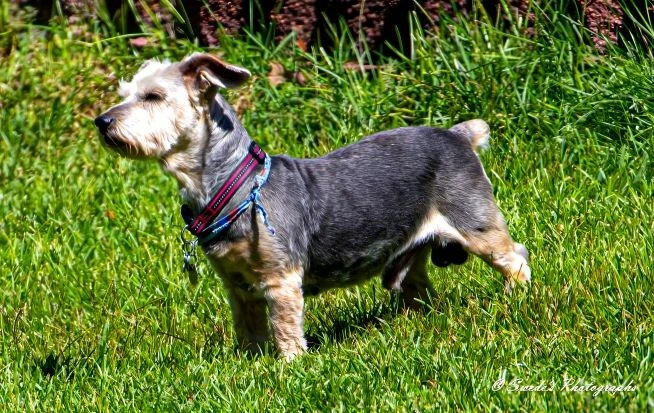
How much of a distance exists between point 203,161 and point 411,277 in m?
1.45

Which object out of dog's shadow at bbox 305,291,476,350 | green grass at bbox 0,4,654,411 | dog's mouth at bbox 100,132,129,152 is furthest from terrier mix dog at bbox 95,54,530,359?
green grass at bbox 0,4,654,411

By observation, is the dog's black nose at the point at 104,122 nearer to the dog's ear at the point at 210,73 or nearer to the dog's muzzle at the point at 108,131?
the dog's muzzle at the point at 108,131

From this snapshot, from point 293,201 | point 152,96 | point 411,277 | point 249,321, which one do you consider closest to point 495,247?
point 411,277

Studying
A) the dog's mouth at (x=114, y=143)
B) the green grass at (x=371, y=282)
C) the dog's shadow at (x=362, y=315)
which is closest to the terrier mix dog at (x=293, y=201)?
the dog's mouth at (x=114, y=143)

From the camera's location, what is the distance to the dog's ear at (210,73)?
506cm

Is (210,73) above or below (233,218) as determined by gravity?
above

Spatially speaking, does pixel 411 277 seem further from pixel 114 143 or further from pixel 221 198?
pixel 114 143

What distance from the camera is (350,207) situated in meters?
5.45

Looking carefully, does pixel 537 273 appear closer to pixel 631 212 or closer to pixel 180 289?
pixel 631 212

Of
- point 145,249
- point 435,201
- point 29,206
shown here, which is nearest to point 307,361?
point 435,201

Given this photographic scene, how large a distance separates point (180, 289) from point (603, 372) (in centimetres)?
262

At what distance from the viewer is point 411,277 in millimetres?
6000

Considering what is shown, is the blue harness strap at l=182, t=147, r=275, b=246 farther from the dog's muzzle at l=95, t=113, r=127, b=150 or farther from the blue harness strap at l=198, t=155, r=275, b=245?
the dog's muzzle at l=95, t=113, r=127, b=150

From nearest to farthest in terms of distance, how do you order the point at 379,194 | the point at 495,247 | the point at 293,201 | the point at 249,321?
the point at 293,201 < the point at 249,321 < the point at 379,194 < the point at 495,247
